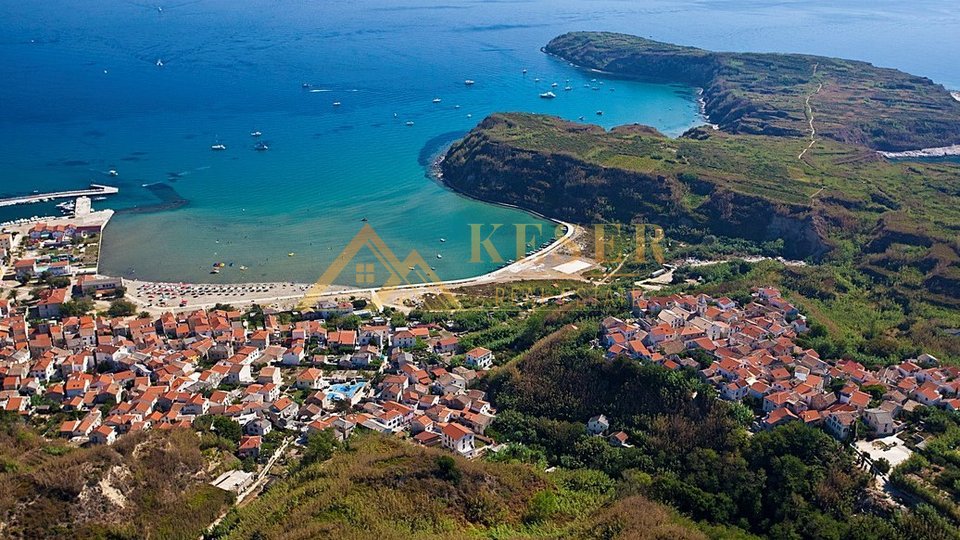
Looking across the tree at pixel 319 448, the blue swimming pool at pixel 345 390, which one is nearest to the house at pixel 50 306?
the blue swimming pool at pixel 345 390

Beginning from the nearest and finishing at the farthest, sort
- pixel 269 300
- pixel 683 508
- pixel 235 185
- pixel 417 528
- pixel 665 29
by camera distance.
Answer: pixel 417 528 < pixel 683 508 < pixel 269 300 < pixel 235 185 < pixel 665 29

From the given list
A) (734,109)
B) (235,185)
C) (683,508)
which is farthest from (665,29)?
(683,508)

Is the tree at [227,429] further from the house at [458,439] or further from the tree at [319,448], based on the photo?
the house at [458,439]

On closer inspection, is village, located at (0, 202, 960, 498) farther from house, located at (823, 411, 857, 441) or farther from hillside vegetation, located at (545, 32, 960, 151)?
hillside vegetation, located at (545, 32, 960, 151)

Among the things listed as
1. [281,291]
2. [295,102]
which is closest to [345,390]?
[281,291]

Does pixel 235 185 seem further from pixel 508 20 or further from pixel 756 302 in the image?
pixel 508 20

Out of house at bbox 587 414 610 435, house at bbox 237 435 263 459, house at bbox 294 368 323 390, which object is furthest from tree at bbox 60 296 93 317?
house at bbox 587 414 610 435
